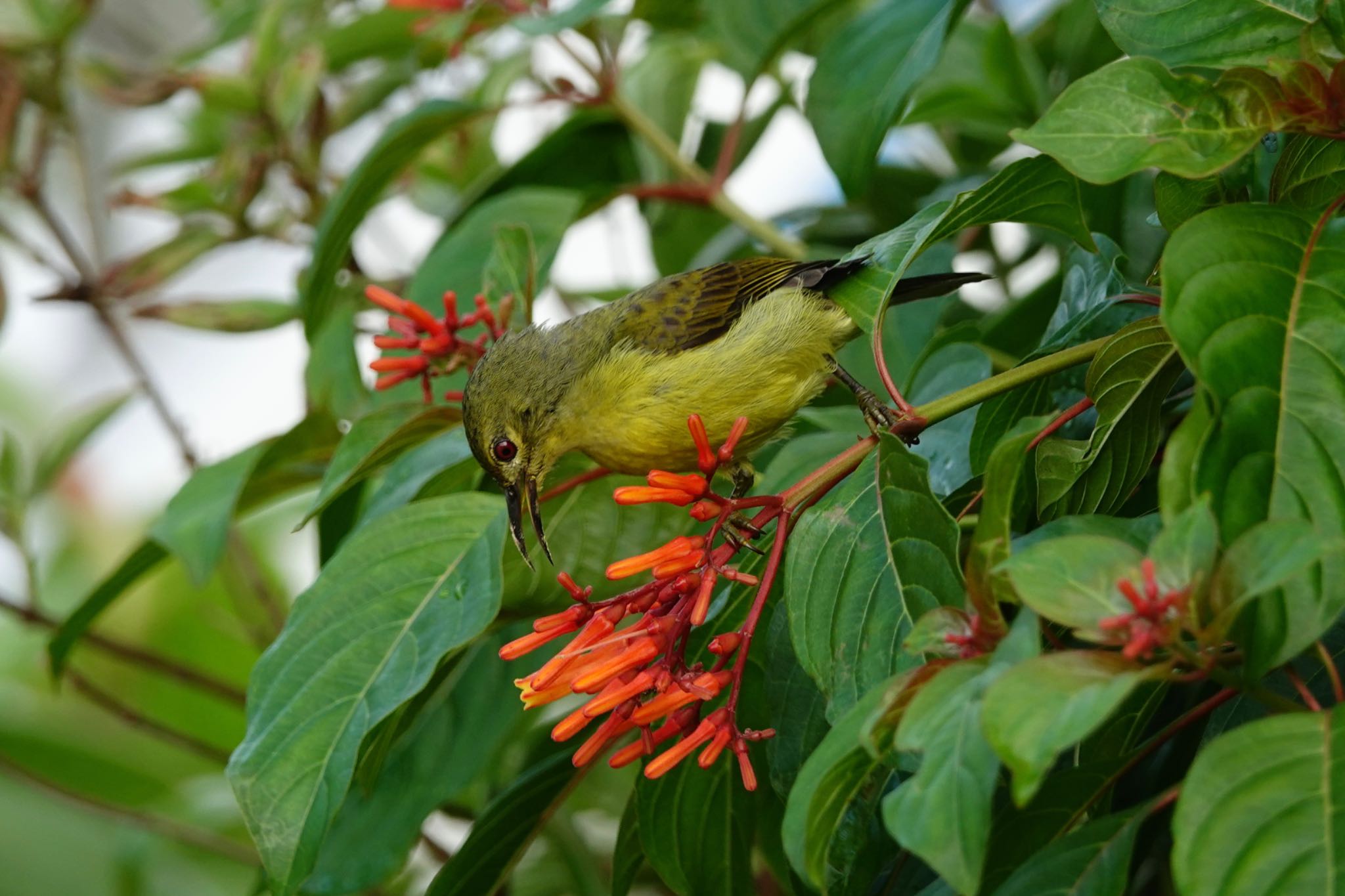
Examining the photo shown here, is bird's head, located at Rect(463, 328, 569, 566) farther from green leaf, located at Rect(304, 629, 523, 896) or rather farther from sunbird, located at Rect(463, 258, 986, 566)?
green leaf, located at Rect(304, 629, 523, 896)

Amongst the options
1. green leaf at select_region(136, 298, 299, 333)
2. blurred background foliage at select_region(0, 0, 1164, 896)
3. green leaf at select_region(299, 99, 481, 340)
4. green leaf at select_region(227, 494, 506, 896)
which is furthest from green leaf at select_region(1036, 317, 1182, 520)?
green leaf at select_region(136, 298, 299, 333)

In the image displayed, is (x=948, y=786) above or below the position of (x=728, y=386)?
above

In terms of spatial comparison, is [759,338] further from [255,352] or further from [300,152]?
[255,352]

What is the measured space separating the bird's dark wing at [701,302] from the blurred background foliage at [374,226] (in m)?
0.23

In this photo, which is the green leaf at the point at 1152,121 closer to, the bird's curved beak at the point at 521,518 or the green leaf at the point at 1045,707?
the green leaf at the point at 1045,707

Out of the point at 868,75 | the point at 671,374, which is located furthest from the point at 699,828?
the point at 868,75

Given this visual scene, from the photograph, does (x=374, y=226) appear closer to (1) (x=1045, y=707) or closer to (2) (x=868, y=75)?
(2) (x=868, y=75)

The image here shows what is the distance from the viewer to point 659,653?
1347 mm

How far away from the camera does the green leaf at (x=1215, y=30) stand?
4.52ft

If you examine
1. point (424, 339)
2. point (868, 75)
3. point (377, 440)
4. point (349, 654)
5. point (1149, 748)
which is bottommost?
point (1149, 748)

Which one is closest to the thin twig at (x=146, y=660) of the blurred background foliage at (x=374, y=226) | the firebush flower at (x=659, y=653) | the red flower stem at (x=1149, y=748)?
the blurred background foliage at (x=374, y=226)

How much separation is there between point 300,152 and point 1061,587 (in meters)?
2.62

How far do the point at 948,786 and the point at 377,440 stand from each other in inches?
53.0

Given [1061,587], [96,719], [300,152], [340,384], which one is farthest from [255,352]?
[1061,587]
